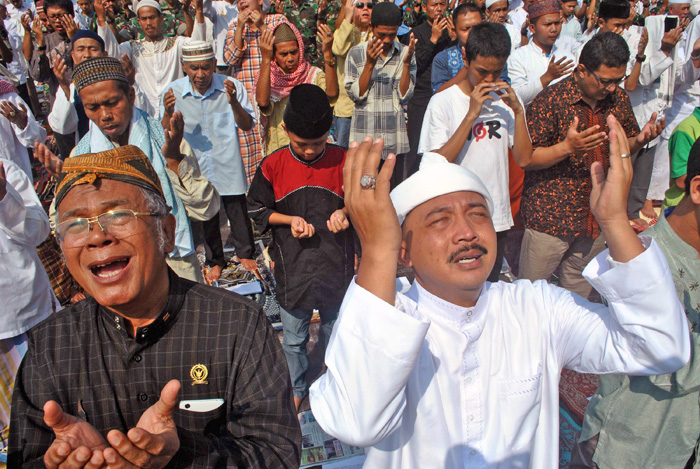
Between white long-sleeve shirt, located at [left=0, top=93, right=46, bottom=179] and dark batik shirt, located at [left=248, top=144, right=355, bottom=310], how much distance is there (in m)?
2.02

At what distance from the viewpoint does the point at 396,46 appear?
555 centimetres

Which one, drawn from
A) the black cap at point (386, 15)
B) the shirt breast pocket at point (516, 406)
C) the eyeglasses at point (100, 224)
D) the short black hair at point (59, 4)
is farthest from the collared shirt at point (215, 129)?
the shirt breast pocket at point (516, 406)

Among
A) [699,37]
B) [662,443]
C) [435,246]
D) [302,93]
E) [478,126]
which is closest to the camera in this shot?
[435,246]

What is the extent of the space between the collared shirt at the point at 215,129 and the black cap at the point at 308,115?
2.07 metres

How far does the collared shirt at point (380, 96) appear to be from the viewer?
5504 mm

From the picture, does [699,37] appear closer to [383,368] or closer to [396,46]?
[396,46]

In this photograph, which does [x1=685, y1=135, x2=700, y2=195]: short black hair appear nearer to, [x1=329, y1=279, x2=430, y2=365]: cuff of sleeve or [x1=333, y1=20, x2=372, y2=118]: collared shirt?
[x1=329, y1=279, x2=430, y2=365]: cuff of sleeve

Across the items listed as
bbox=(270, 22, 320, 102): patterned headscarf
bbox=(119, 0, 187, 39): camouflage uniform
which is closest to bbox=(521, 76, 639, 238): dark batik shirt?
bbox=(270, 22, 320, 102): patterned headscarf

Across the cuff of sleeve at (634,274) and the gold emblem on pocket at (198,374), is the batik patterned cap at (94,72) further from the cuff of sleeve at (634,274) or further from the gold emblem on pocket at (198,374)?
the cuff of sleeve at (634,274)

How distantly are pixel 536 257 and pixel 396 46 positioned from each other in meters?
2.87

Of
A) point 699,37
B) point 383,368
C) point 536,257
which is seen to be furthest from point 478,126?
point 699,37

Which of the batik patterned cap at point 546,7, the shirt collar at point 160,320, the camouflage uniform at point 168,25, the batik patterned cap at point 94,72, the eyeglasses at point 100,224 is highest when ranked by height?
the camouflage uniform at point 168,25

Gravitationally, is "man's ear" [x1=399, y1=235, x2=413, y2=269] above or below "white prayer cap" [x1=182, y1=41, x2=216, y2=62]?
below

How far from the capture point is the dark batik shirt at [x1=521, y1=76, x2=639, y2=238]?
3.81 metres
